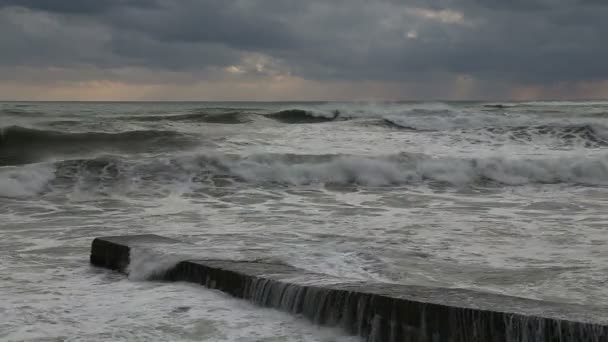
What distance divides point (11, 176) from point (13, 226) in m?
3.12

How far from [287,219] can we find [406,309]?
13.2 feet

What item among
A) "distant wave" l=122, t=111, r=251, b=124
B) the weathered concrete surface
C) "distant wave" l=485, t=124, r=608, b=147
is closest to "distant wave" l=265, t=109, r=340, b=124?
"distant wave" l=122, t=111, r=251, b=124

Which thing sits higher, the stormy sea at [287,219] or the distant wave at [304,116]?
the distant wave at [304,116]

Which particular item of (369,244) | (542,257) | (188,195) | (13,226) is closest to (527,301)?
(542,257)

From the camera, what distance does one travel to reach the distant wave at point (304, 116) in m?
28.0

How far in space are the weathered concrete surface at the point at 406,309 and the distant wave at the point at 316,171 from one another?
6.12 meters

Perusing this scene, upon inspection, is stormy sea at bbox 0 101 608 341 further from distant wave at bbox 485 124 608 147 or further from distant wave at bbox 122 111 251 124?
distant wave at bbox 122 111 251 124

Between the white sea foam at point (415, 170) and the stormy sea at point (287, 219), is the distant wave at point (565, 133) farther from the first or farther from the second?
the white sea foam at point (415, 170)

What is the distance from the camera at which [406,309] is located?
9.59 feet

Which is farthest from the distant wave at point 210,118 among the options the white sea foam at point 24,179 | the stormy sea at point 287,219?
the white sea foam at point 24,179

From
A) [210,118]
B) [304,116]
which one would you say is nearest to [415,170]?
[210,118]

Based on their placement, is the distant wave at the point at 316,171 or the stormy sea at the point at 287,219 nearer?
the stormy sea at the point at 287,219

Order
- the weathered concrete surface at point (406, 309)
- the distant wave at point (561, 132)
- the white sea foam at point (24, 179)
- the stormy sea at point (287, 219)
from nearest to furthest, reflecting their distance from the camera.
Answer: the weathered concrete surface at point (406, 309), the stormy sea at point (287, 219), the white sea foam at point (24, 179), the distant wave at point (561, 132)

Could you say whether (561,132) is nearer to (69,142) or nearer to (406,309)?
(69,142)
